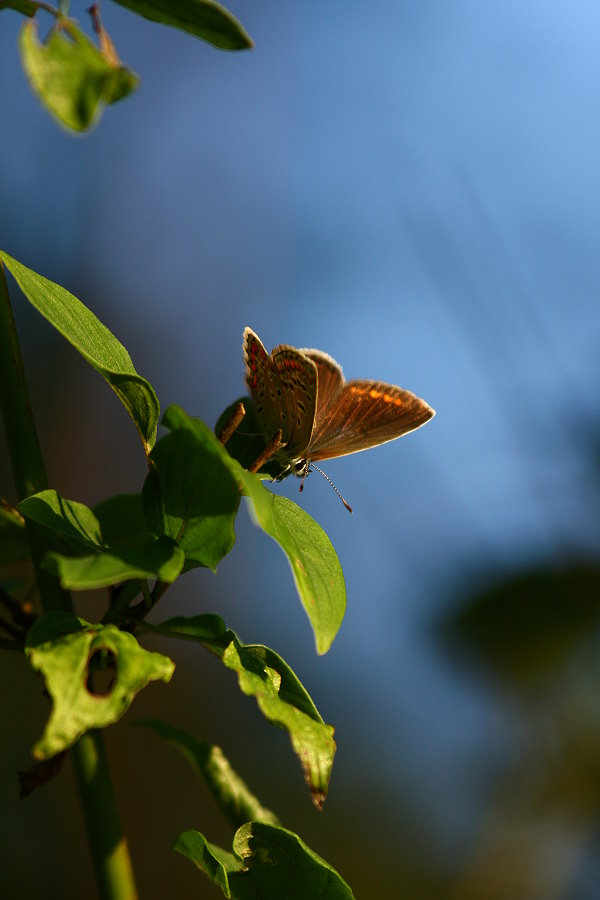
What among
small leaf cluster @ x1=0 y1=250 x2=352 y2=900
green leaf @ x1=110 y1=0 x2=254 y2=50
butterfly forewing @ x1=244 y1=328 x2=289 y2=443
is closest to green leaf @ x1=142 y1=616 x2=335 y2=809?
small leaf cluster @ x1=0 y1=250 x2=352 y2=900

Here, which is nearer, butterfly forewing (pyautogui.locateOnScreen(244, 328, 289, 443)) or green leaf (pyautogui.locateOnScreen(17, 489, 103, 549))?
green leaf (pyautogui.locateOnScreen(17, 489, 103, 549))

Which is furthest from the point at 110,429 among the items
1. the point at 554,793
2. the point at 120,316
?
the point at 554,793

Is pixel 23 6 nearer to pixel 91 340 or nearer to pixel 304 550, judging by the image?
pixel 91 340

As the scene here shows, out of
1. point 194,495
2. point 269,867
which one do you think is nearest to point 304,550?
point 194,495

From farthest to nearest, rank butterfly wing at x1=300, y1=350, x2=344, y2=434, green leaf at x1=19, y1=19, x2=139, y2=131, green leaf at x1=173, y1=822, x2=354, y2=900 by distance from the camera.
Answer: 1. butterfly wing at x1=300, y1=350, x2=344, y2=434
2. green leaf at x1=173, y1=822, x2=354, y2=900
3. green leaf at x1=19, y1=19, x2=139, y2=131

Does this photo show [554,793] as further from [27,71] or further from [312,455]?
[27,71]

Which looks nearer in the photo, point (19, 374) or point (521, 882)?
point (19, 374)

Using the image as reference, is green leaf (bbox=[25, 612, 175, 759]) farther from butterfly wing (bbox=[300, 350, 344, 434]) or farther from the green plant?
butterfly wing (bbox=[300, 350, 344, 434])

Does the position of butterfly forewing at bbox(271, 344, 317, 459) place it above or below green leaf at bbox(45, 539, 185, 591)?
above
